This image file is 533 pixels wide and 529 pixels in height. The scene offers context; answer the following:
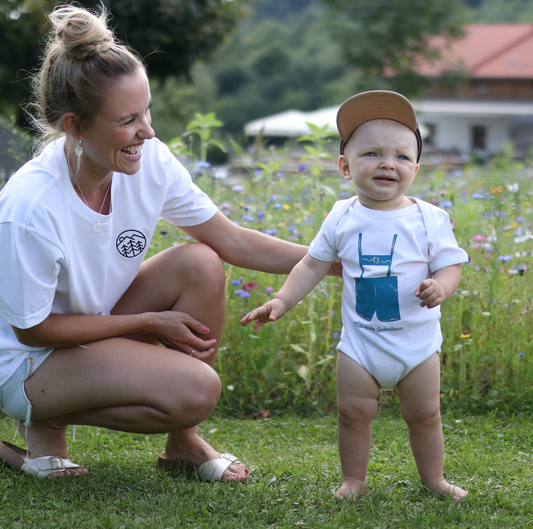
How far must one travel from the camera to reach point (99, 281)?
6.84ft

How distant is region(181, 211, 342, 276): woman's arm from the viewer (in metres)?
2.31

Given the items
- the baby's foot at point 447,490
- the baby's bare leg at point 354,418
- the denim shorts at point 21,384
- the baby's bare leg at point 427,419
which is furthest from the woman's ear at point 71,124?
the baby's foot at point 447,490

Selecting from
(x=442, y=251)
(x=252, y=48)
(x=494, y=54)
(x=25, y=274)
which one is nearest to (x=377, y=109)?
(x=442, y=251)

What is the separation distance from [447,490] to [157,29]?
9.29 metres

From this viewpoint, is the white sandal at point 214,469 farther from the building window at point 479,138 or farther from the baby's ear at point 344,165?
the building window at point 479,138

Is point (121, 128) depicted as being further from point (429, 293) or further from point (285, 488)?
point (285, 488)

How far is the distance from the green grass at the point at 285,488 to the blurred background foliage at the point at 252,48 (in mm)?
1351

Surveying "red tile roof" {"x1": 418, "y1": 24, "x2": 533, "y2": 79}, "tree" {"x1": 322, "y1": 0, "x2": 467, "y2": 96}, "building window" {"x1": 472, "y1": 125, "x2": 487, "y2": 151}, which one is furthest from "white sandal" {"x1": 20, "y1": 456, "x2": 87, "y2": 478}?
"building window" {"x1": 472, "y1": 125, "x2": 487, "y2": 151}

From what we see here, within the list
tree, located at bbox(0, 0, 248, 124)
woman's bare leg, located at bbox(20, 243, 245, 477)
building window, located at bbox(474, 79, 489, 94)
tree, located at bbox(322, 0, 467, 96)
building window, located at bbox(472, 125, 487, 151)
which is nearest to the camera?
woman's bare leg, located at bbox(20, 243, 245, 477)

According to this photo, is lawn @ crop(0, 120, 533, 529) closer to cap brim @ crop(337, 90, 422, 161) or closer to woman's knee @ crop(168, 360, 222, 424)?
woman's knee @ crop(168, 360, 222, 424)

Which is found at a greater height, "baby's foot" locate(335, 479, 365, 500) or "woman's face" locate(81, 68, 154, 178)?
"woman's face" locate(81, 68, 154, 178)

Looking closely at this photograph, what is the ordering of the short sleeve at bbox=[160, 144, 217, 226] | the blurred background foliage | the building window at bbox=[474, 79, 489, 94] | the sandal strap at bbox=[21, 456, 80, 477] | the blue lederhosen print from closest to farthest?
1. the blue lederhosen print
2. the sandal strap at bbox=[21, 456, 80, 477]
3. the short sleeve at bbox=[160, 144, 217, 226]
4. the blurred background foliage
5. the building window at bbox=[474, 79, 489, 94]

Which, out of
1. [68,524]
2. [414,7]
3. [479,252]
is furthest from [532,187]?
[414,7]

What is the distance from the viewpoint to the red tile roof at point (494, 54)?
1129 inches
